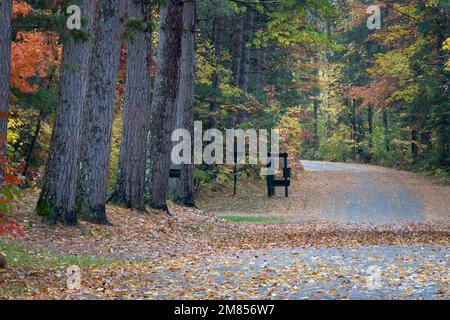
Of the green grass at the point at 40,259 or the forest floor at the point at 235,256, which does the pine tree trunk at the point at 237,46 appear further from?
the green grass at the point at 40,259

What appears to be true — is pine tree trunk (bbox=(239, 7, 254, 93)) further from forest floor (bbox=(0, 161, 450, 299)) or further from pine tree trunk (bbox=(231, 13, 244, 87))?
forest floor (bbox=(0, 161, 450, 299))

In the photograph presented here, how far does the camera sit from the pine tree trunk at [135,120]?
59.1 feet

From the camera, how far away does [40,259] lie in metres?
11.7

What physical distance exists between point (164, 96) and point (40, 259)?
8716 millimetres

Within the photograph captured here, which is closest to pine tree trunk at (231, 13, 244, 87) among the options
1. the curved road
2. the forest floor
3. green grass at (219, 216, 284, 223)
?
the curved road

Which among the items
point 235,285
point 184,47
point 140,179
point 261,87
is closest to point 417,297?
point 235,285

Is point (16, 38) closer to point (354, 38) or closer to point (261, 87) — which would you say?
point (261, 87)

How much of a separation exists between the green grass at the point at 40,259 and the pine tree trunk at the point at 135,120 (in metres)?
5.59

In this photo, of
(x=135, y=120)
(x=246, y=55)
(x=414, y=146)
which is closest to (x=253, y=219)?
(x=135, y=120)

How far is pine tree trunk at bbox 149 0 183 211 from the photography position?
19500 millimetres

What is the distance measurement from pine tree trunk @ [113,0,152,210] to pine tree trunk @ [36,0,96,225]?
142 inches

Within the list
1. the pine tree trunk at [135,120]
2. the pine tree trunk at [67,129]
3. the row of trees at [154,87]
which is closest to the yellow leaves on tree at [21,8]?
the row of trees at [154,87]

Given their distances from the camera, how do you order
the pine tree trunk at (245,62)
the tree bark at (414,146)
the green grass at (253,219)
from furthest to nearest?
1. the tree bark at (414,146)
2. the pine tree trunk at (245,62)
3. the green grass at (253,219)

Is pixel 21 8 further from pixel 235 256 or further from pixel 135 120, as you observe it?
pixel 235 256
